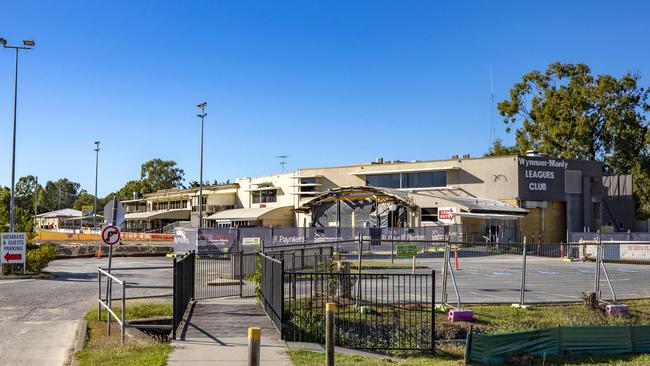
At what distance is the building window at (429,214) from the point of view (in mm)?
50594

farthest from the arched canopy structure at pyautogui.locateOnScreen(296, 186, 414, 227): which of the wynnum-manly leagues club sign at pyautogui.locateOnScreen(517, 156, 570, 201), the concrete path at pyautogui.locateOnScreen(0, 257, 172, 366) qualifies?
the concrete path at pyautogui.locateOnScreen(0, 257, 172, 366)

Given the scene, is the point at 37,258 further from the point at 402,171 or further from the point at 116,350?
the point at 402,171

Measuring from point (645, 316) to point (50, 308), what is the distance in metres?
15.1

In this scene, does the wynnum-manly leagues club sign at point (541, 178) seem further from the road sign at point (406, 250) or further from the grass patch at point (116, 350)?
the grass patch at point (116, 350)

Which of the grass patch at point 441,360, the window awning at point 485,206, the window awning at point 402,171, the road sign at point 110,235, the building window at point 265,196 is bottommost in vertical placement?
the grass patch at point 441,360

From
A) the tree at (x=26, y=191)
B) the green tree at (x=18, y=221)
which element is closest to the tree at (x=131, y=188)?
the tree at (x=26, y=191)

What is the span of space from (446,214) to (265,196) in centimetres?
3138

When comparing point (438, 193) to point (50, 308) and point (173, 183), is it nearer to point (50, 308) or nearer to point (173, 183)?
point (50, 308)

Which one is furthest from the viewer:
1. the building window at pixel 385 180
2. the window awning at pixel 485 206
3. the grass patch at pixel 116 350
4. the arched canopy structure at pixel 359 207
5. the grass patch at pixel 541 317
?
the building window at pixel 385 180

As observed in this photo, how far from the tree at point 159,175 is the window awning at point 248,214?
5400 centimetres

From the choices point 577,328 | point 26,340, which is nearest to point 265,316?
point 26,340

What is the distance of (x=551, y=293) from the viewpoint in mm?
19547

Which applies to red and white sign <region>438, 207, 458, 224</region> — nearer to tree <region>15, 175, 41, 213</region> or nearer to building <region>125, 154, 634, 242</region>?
building <region>125, 154, 634, 242</region>

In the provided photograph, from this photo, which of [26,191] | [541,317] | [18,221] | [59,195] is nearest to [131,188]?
[26,191]
